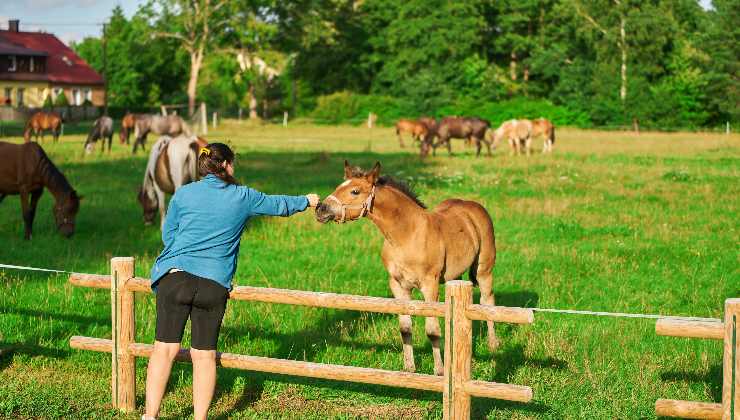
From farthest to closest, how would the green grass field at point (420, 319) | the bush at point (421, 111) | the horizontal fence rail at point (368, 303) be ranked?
the bush at point (421, 111), the green grass field at point (420, 319), the horizontal fence rail at point (368, 303)

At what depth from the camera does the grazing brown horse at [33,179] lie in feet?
56.7

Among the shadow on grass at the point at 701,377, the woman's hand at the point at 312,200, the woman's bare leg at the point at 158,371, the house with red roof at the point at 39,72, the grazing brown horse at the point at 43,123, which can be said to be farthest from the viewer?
the house with red roof at the point at 39,72

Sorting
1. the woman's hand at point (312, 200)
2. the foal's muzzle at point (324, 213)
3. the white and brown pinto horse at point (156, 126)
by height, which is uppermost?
the white and brown pinto horse at point (156, 126)

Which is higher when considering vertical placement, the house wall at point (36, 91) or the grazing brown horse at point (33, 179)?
the house wall at point (36, 91)

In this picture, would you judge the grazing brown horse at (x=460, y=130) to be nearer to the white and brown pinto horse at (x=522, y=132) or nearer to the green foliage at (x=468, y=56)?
the white and brown pinto horse at (x=522, y=132)

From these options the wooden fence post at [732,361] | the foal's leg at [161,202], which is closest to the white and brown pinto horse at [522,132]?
the foal's leg at [161,202]

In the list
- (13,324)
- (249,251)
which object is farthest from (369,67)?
(13,324)

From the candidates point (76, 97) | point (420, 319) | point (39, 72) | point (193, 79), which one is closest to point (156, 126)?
point (193, 79)

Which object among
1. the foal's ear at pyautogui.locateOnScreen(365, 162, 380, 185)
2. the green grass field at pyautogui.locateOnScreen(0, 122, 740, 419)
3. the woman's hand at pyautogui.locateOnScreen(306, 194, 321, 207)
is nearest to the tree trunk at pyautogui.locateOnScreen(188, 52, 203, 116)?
the green grass field at pyautogui.locateOnScreen(0, 122, 740, 419)

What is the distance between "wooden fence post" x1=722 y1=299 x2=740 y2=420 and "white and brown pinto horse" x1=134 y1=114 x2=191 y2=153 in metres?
36.6

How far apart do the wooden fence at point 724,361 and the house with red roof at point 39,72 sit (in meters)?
75.6

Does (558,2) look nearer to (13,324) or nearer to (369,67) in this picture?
(369,67)

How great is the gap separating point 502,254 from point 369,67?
2926 inches

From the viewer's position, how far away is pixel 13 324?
1027 centimetres
